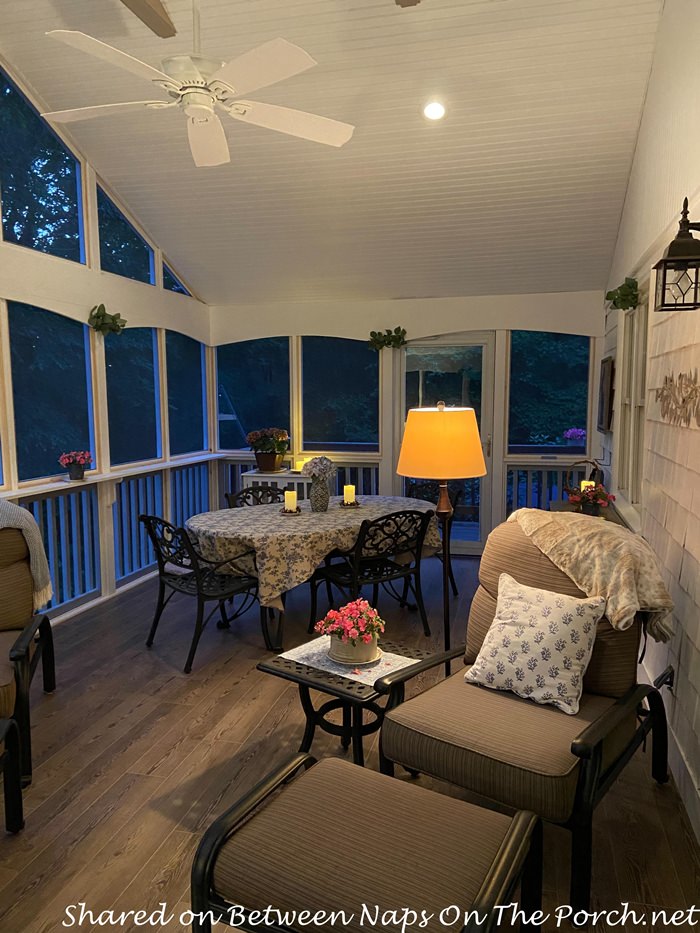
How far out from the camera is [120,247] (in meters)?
5.38

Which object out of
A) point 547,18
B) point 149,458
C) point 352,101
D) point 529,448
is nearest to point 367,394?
point 529,448

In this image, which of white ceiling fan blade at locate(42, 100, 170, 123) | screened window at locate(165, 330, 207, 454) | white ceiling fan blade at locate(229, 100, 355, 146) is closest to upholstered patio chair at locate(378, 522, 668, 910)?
white ceiling fan blade at locate(229, 100, 355, 146)

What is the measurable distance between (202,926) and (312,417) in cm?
537

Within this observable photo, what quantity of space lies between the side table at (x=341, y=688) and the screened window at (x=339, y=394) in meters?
4.01

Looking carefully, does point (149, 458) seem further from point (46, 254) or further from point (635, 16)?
point (635, 16)

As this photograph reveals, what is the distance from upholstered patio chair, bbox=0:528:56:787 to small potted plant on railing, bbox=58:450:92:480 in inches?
56.9

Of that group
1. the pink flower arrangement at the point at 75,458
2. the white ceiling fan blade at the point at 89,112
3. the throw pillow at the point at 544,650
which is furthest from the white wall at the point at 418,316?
the throw pillow at the point at 544,650

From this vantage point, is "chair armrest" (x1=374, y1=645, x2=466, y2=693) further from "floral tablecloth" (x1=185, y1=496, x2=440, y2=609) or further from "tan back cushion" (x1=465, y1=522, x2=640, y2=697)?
"floral tablecloth" (x1=185, y1=496, x2=440, y2=609)

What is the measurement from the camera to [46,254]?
174 inches

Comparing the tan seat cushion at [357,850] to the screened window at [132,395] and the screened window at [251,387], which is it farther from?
the screened window at [251,387]

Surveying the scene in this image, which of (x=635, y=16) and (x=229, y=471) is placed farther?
(x=229, y=471)

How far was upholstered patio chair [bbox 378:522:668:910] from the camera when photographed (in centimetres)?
197

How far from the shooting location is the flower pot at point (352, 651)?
2.54 meters

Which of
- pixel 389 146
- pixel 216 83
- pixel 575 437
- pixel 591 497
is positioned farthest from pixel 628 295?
pixel 216 83
